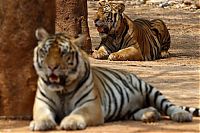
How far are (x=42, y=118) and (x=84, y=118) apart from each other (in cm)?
35

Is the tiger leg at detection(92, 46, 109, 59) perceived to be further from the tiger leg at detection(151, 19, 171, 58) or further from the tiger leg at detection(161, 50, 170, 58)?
the tiger leg at detection(151, 19, 171, 58)

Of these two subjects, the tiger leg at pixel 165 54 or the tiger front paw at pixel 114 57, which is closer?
the tiger front paw at pixel 114 57

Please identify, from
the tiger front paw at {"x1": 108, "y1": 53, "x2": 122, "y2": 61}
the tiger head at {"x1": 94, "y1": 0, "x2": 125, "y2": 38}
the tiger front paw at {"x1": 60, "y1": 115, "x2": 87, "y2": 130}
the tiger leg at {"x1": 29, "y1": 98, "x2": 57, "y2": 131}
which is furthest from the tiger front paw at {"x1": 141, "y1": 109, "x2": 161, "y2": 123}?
the tiger head at {"x1": 94, "y1": 0, "x2": 125, "y2": 38}

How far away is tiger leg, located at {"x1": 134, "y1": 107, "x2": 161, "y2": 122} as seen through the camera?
6.44 meters

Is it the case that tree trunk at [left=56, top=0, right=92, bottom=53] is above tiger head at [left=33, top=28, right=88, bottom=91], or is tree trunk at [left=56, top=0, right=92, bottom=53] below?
below

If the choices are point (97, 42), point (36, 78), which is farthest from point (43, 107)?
point (97, 42)

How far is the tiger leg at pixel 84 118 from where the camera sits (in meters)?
5.89

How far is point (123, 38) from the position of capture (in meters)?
13.3

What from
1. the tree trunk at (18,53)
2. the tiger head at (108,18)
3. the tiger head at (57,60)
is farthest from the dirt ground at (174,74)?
the tiger head at (108,18)

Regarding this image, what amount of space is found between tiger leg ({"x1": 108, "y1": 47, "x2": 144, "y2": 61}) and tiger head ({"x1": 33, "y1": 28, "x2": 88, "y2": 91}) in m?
6.36

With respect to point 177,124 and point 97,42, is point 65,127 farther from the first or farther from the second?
point 97,42

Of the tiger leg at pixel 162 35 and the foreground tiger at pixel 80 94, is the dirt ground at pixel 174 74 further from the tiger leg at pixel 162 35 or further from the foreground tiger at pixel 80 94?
the tiger leg at pixel 162 35

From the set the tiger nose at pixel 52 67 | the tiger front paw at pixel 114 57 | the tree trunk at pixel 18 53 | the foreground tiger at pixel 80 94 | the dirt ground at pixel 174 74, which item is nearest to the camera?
the tiger nose at pixel 52 67

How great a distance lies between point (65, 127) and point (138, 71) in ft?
15.0
